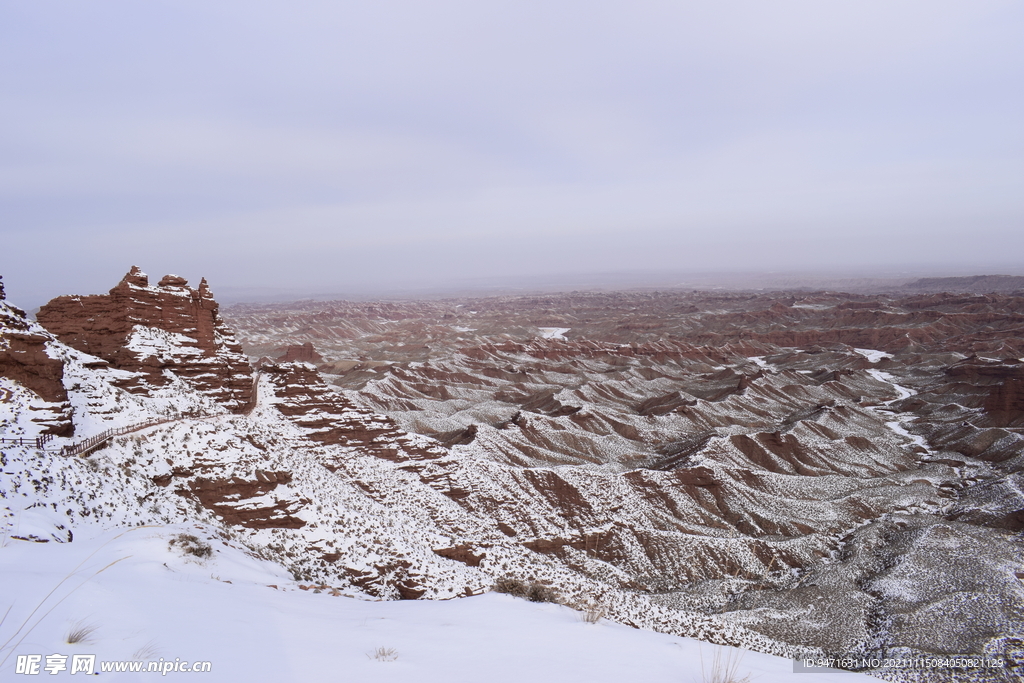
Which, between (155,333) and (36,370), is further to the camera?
(155,333)

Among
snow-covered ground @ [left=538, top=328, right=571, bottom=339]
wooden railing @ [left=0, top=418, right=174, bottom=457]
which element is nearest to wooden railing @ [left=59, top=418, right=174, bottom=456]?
wooden railing @ [left=0, top=418, right=174, bottom=457]

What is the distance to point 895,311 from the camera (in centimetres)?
12194

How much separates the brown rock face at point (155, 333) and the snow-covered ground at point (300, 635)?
830 inches

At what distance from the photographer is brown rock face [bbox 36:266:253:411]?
83.9ft

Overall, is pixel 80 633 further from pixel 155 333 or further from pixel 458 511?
pixel 155 333

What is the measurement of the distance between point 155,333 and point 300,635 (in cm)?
2759

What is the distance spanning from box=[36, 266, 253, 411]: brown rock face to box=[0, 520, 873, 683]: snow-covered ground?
69.2ft

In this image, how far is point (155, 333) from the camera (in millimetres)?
26938

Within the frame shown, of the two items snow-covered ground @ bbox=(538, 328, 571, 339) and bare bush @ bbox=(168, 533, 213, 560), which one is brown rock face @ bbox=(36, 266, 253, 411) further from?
snow-covered ground @ bbox=(538, 328, 571, 339)

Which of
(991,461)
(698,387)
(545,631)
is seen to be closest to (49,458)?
(545,631)

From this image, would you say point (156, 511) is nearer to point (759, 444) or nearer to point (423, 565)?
point (423, 565)

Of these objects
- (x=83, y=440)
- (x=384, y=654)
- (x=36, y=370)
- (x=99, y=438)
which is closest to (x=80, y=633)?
(x=384, y=654)

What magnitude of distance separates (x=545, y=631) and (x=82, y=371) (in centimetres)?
2442

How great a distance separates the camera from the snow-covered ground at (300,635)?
4.38 metres
